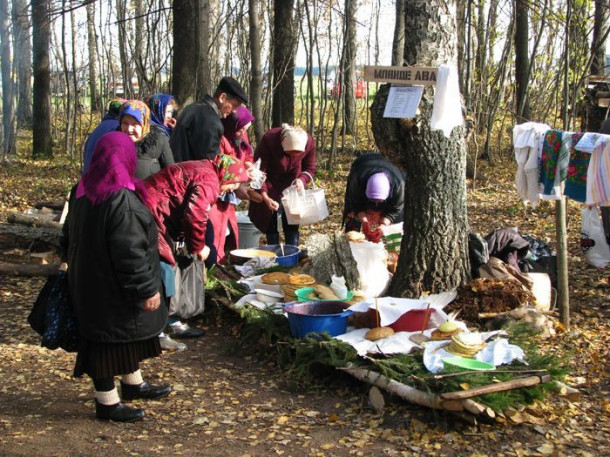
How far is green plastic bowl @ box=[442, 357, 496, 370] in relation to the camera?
151 inches

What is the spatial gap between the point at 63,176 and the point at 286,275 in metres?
10.2

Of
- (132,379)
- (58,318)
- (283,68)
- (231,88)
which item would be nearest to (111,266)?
(58,318)

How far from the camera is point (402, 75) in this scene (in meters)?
4.69

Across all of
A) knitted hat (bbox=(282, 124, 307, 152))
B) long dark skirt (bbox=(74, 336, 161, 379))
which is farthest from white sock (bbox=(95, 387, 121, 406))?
knitted hat (bbox=(282, 124, 307, 152))

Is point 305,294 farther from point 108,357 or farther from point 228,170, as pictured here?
point 108,357

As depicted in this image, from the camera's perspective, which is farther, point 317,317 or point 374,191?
point 374,191

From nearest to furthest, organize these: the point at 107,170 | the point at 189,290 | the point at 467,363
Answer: the point at 107,170
the point at 467,363
the point at 189,290

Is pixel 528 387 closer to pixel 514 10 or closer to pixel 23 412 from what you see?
pixel 23 412

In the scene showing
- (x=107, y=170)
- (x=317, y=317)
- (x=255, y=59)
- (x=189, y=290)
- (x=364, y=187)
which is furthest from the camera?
(x=255, y=59)

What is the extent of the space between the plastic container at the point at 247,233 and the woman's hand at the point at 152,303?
3827mm

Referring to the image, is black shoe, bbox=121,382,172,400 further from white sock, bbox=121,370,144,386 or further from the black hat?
the black hat

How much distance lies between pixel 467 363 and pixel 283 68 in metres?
9.94

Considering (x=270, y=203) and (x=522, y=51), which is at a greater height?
(x=522, y=51)

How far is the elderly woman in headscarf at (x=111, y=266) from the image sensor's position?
3447mm
